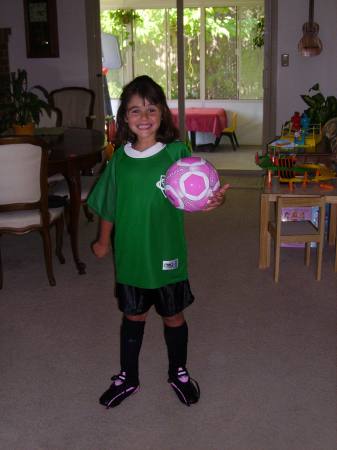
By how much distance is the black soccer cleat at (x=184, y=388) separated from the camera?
2.28 m

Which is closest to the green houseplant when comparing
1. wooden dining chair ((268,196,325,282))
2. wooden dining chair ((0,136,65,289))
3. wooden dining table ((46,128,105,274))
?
wooden dining chair ((268,196,325,282))

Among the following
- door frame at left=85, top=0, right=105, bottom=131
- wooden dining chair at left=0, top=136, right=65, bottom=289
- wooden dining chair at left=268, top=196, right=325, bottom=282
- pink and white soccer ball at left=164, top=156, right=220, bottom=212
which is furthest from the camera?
door frame at left=85, top=0, right=105, bottom=131

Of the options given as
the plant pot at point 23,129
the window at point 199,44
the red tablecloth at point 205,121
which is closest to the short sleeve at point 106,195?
the plant pot at point 23,129

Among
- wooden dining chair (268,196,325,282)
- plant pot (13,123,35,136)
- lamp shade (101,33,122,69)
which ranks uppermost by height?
lamp shade (101,33,122,69)

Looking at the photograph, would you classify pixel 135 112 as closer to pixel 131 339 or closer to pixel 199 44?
pixel 131 339

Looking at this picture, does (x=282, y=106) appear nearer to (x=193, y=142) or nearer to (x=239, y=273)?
(x=193, y=142)

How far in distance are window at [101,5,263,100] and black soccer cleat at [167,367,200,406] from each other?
228 inches

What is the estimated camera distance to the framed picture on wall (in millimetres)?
6398

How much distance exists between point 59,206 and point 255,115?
16.8 ft

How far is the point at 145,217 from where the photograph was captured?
6.62 feet

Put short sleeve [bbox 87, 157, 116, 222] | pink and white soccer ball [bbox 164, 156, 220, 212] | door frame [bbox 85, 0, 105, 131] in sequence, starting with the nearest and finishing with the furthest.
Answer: pink and white soccer ball [bbox 164, 156, 220, 212]
short sleeve [bbox 87, 157, 116, 222]
door frame [bbox 85, 0, 105, 131]

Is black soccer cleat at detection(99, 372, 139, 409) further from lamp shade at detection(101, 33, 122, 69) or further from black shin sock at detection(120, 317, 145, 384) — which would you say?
lamp shade at detection(101, 33, 122, 69)

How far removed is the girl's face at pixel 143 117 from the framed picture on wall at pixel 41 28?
4.88m

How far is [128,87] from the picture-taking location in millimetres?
2014
